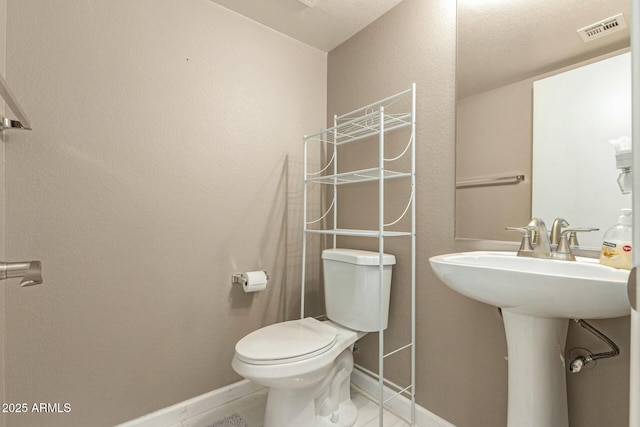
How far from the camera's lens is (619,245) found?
2.66 ft

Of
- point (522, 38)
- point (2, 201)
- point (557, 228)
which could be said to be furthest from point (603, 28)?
point (2, 201)

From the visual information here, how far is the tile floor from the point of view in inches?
55.7

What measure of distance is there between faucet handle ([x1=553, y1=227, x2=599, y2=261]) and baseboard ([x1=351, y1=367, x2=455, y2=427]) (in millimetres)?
888

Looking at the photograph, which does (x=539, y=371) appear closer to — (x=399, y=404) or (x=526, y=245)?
(x=526, y=245)

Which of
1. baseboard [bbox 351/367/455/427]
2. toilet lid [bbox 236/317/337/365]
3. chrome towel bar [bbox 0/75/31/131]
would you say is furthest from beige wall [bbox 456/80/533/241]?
chrome towel bar [bbox 0/75/31/131]

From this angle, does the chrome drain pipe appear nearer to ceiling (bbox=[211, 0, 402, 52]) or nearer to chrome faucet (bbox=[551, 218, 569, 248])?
chrome faucet (bbox=[551, 218, 569, 248])

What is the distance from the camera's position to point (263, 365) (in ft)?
3.65

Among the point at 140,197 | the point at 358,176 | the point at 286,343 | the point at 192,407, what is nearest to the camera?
the point at 286,343

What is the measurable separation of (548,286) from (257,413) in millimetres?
1417

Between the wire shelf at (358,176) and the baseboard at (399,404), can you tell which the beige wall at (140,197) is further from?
the baseboard at (399,404)

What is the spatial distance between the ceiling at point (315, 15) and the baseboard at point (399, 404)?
2.00 m

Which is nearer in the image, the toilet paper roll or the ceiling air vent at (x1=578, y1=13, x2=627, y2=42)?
the ceiling air vent at (x1=578, y1=13, x2=627, y2=42)

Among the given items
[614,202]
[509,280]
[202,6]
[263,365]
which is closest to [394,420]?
[263,365]

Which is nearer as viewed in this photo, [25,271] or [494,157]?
[25,271]
